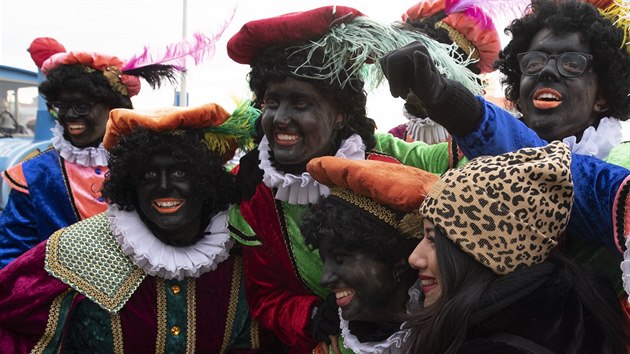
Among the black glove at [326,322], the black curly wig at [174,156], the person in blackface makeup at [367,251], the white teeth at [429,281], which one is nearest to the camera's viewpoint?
the white teeth at [429,281]

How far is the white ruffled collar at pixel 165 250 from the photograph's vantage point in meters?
2.91

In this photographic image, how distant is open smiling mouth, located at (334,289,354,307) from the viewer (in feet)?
7.77

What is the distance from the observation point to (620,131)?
95.9 inches

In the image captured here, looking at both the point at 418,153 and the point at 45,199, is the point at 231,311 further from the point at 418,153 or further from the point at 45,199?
the point at 45,199

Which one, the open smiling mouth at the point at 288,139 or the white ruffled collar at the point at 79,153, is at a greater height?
the open smiling mouth at the point at 288,139

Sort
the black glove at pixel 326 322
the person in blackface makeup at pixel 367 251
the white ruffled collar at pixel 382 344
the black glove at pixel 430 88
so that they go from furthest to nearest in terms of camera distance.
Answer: the black glove at pixel 326 322
the person in blackface makeup at pixel 367 251
the white ruffled collar at pixel 382 344
the black glove at pixel 430 88

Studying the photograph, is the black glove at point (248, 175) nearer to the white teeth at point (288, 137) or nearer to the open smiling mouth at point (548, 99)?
the white teeth at point (288, 137)

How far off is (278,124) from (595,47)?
1.21m

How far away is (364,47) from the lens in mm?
2555

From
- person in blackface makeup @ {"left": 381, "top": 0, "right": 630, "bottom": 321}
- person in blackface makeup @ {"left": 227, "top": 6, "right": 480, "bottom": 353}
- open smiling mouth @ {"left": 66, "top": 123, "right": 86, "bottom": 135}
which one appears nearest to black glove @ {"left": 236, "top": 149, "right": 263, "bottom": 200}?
person in blackface makeup @ {"left": 227, "top": 6, "right": 480, "bottom": 353}

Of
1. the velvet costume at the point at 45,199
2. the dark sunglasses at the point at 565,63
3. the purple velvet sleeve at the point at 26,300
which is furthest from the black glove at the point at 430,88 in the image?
the velvet costume at the point at 45,199

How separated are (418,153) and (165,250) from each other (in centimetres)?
117

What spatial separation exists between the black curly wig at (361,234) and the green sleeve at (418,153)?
535 mm

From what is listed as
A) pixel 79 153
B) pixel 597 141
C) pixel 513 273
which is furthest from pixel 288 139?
pixel 79 153
